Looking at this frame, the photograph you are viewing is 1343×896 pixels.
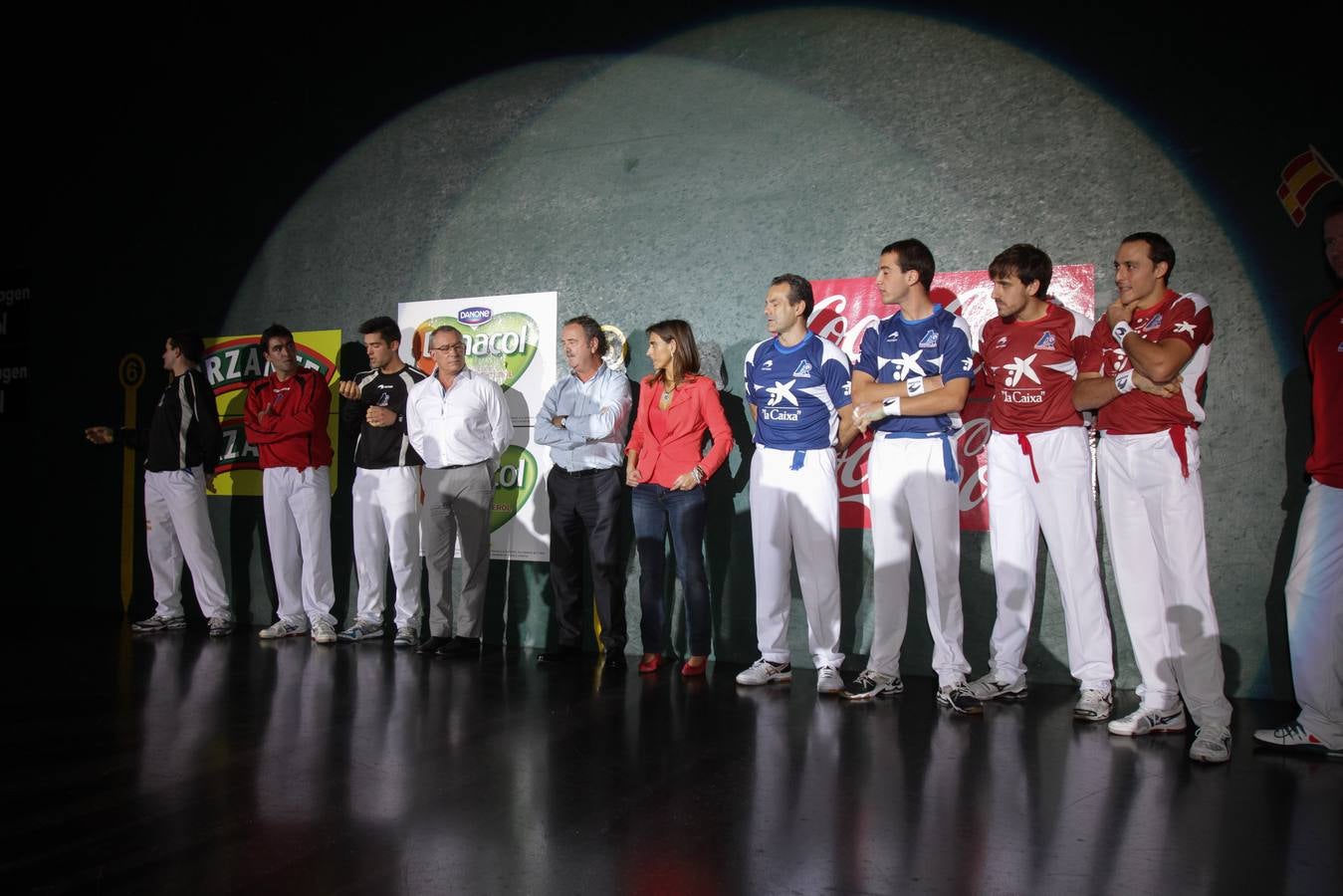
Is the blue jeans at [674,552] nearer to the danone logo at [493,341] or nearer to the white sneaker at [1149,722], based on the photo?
the danone logo at [493,341]

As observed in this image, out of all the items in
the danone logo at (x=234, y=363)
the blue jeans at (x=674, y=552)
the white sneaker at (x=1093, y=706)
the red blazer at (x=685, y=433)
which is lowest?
the white sneaker at (x=1093, y=706)

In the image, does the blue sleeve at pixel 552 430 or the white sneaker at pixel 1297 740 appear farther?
the blue sleeve at pixel 552 430

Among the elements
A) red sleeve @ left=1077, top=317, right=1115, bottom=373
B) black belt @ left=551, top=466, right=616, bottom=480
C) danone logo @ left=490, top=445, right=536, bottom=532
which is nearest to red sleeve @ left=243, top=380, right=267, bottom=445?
danone logo @ left=490, top=445, right=536, bottom=532

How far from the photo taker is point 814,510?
430cm

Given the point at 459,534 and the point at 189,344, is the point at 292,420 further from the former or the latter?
the point at 459,534

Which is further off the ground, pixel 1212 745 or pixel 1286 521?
pixel 1286 521

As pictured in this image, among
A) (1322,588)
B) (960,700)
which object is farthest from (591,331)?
(1322,588)

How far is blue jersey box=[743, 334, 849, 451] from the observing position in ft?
14.1

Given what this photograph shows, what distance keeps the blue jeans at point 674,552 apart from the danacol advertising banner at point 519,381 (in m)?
0.86

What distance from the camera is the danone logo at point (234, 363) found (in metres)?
6.27

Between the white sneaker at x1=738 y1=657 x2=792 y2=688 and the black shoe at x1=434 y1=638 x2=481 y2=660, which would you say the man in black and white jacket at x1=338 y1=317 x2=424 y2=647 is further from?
the white sneaker at x1=738 y1=657 x2=792 y2=688

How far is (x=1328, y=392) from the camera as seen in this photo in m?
3.35

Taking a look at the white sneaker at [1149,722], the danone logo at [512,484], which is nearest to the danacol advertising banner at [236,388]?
the danone logo at [512,484]

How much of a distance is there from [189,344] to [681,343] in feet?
10.0
